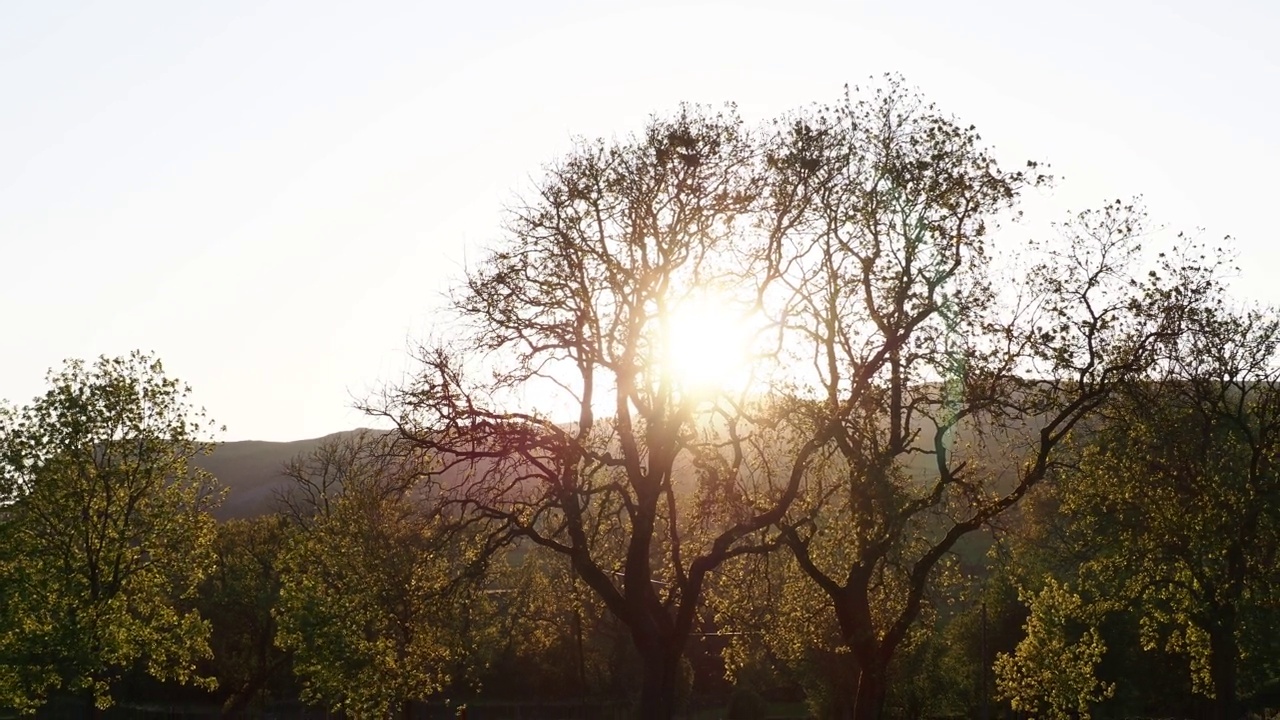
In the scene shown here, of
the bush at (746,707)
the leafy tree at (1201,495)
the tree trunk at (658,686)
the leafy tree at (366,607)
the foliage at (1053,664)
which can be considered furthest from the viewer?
the bush at (746,707)

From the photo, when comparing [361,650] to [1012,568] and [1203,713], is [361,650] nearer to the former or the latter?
[1012,568]

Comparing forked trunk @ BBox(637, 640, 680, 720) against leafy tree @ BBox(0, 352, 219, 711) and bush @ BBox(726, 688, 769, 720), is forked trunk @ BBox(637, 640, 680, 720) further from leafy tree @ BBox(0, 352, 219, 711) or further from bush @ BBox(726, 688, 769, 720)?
bush @ BBox(726, 688, 769, 720)

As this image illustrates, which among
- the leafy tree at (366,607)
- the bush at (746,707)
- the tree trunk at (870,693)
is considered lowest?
the bush at (746,707)

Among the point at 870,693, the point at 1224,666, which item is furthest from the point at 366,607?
the point at 1224,666

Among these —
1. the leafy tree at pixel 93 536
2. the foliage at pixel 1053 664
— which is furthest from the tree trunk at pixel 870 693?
the leafy tree at pixel 93 536

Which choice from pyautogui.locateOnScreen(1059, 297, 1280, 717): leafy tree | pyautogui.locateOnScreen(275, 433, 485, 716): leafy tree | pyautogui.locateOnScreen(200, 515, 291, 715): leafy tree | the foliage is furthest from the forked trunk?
pyautogui.locateOnScreen(200, 515, 291, 715): leafy tree

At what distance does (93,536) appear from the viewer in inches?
2181

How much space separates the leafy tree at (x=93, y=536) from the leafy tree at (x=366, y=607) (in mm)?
6497

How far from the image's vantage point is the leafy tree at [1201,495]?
44250 millimetres

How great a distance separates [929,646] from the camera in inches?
3022

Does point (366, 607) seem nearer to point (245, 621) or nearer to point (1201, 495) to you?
point (1201, 495)

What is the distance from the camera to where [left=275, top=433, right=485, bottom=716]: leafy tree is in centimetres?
3800

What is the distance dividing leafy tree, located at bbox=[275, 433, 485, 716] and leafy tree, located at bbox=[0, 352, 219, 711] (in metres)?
6.50

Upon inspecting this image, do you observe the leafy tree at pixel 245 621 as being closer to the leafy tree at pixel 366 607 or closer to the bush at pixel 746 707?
the leafy tree at pixel 366 607
